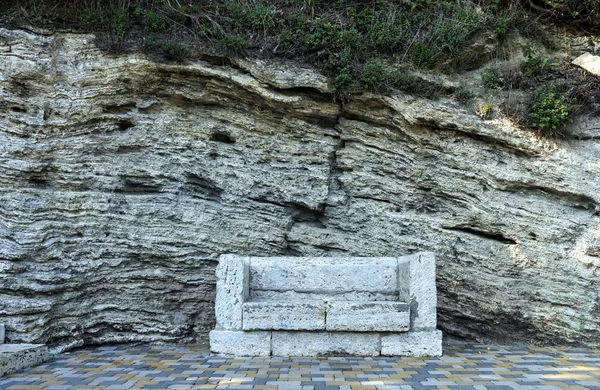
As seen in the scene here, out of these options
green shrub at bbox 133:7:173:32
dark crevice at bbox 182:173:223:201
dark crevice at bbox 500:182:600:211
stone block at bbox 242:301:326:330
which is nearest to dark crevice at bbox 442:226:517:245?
dark crevice at bbox 500:182:600:211

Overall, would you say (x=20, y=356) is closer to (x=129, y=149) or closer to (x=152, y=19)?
(x=129, y=149)

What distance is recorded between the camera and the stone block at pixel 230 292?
5.27m

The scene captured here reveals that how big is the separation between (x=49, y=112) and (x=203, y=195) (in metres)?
2.44

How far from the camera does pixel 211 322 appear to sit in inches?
246

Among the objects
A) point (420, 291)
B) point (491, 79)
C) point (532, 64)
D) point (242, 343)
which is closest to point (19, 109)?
point (242, 343)

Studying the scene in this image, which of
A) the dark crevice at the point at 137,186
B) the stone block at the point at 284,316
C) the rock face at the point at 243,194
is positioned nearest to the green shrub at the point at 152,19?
the rock face at the point at 243,194

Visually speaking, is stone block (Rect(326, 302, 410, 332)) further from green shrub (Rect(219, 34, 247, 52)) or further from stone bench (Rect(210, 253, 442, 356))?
green shrub (Rect(219, 34, 247, 52))

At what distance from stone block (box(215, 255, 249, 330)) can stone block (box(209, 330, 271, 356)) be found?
9 centimetres

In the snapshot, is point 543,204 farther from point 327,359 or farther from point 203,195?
point 203,195

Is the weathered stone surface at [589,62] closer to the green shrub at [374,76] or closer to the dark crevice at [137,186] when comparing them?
the green shrub at [374,76]

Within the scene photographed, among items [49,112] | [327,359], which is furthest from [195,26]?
[327,359]

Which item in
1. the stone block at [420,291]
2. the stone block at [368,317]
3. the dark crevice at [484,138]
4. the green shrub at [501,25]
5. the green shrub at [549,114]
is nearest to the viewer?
the stone block at [368,317]

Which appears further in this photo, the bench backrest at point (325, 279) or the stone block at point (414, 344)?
the bench backrest at point (325, 279)

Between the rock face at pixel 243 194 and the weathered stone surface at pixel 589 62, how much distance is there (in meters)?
1.04
